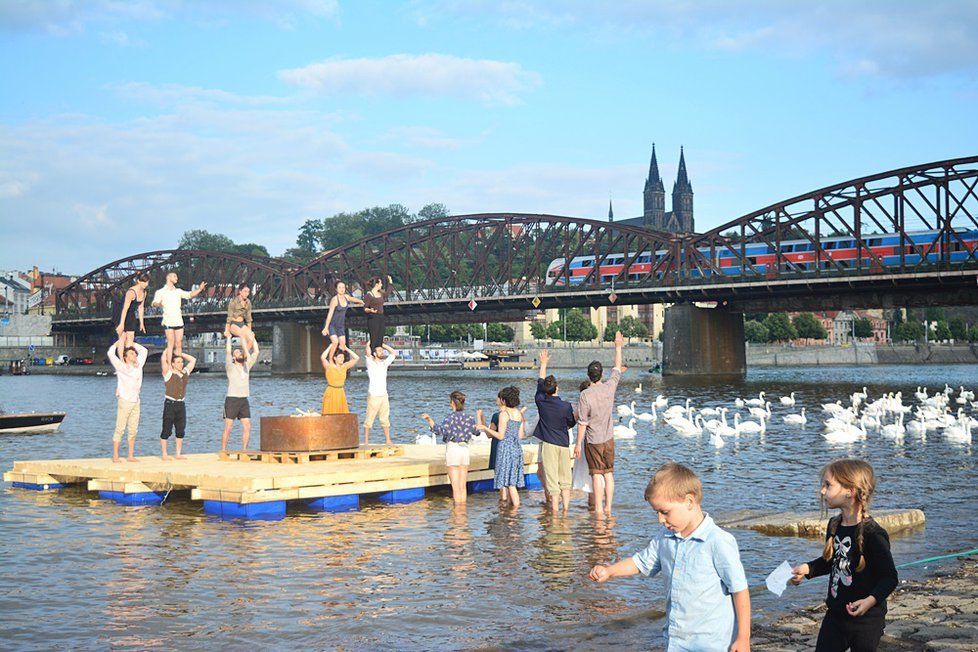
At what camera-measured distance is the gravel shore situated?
971 cm

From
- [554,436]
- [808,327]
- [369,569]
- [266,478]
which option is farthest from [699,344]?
[808,327]

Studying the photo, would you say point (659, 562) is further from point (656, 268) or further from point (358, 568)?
point (656, 268)

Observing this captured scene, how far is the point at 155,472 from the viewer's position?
18906 millimetres

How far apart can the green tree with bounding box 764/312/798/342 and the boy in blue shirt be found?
183950 mm

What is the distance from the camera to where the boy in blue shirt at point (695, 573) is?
6.47m

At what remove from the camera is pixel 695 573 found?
21.7 ft

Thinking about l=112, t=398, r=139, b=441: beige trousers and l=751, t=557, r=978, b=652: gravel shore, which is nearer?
l=751, t=557, r=978, b=652: gravel shore

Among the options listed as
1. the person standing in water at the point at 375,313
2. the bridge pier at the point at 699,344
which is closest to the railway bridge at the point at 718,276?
the bridge pier at the point at 699,344

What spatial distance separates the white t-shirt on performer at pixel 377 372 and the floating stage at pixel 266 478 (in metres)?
1.38

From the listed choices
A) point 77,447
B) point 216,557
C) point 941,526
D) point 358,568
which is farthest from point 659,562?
point 77,447

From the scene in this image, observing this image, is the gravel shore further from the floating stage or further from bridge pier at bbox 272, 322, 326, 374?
bridge pier at bbox 272, 322, 326, 374

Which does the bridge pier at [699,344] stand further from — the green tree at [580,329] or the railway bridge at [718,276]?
the green tree at [580,329]

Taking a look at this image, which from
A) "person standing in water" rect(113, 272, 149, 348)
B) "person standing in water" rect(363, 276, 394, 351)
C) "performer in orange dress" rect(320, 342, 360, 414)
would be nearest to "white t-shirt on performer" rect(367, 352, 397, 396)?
"person standing in water" rect(363, 276, 394, 351)

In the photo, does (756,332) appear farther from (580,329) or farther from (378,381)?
(378,381)
